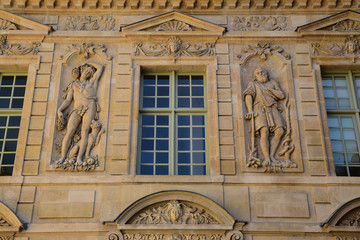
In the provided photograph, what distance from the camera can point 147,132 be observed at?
10258 mm

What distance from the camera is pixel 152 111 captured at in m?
10.4

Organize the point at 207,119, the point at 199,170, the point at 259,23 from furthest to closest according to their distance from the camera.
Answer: the point at 259,23
the point at 207,119
the point at 199,170

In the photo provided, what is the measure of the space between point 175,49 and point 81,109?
2.40m

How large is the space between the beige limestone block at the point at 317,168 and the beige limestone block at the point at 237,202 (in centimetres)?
134

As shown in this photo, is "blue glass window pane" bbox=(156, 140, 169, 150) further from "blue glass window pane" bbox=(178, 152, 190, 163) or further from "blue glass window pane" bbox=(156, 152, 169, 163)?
"blue glass window pane" bbox=(178, 152, 190, 163)

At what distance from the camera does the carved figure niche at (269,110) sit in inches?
380

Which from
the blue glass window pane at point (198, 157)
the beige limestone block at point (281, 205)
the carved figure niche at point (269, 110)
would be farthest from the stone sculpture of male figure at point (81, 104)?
the beige limestone block at point (281, 205)

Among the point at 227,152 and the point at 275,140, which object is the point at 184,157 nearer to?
the point at 227,152

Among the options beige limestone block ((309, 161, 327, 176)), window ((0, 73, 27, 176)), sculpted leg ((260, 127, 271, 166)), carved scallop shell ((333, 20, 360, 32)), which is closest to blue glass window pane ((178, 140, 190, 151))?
sculpted leg ((260, 127, 271, 166))

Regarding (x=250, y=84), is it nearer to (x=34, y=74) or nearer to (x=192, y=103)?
(x=192, y=103)

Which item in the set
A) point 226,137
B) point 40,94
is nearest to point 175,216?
point 226,137

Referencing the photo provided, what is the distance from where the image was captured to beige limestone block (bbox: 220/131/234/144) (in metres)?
9.80

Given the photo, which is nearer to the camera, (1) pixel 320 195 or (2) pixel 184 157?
(1) pixel 320 195

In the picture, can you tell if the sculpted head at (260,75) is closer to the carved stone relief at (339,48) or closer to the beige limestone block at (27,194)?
the carved stone relief at (339,48)
